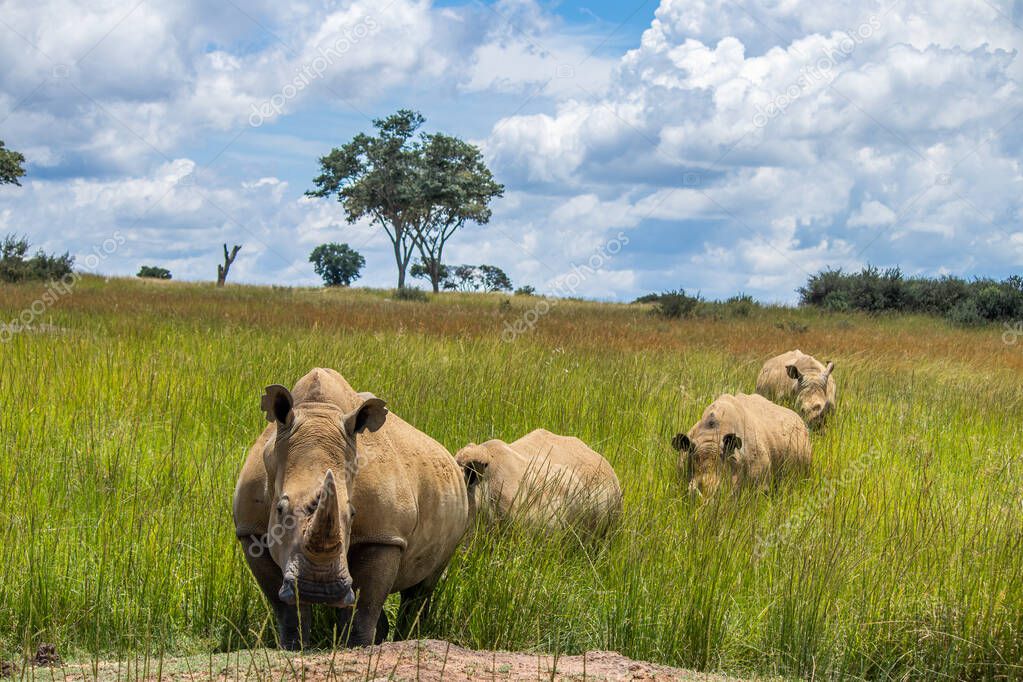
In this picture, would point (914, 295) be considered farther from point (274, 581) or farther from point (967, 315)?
point (274, 581)

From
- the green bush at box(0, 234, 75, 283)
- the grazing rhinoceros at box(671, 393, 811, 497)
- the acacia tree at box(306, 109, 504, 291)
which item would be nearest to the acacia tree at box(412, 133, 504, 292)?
the acacia tree at box(306, 109, 504, 291)

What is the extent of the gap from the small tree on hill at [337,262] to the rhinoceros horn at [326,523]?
8334 cm

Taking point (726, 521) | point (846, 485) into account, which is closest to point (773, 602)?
point (726, 521)

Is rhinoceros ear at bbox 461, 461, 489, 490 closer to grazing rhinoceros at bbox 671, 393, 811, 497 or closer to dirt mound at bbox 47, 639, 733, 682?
dirt mound at bbox 47, 639, 733, 682

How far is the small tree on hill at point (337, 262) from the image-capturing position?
8569cm

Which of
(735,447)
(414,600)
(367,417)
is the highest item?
(367,417)

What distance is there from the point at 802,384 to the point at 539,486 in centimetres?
748

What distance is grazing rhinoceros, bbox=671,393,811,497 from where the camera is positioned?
303 inches

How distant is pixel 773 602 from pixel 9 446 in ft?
17.7

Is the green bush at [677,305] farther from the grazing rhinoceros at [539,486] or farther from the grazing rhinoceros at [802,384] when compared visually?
the grazing rhinoceros at [539,486]

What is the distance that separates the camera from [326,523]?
3.34 meters

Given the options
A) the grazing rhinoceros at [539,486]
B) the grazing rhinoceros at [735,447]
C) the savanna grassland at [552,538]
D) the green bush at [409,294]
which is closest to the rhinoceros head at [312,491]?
the savanna grassland at [552,538]

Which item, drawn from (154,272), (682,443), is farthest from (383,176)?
(682,443)

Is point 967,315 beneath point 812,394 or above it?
above
